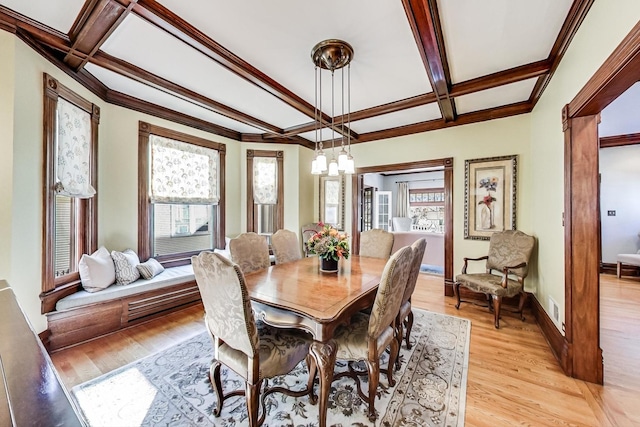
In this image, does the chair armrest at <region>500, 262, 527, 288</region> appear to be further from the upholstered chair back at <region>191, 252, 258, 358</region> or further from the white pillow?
the white pillow

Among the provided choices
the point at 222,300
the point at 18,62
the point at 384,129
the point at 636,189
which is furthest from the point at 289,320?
the point at 636,189

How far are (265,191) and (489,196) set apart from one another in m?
3.59

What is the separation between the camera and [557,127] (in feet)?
7.77

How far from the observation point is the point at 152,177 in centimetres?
356

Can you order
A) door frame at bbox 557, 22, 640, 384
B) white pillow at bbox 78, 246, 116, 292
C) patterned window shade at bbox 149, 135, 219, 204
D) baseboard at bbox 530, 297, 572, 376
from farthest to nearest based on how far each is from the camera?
1. patterned window shade at bbox 149, 135, 219, 204
2. white pillow at bbox 78, 246, 116, 292
3. baseboard at bbox 530, 297, 572, 376
4. door frame at bbox 557, 22, 640, 384

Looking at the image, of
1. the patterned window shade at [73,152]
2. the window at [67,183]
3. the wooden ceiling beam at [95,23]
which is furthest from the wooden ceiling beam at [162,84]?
the patterned window shade at [73,152]

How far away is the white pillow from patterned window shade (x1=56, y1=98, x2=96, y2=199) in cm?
66

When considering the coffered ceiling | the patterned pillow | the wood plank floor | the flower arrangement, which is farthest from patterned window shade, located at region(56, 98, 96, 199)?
the flower arrangement

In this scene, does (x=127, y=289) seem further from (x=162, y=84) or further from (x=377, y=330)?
(x=377, y=330)

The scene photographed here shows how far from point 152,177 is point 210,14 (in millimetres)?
2484

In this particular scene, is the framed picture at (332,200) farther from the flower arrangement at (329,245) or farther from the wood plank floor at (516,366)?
the flower arrangement at (329,245)

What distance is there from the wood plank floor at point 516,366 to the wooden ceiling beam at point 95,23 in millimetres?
2645

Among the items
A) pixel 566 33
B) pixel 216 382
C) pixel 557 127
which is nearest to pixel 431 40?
pixel 566 33

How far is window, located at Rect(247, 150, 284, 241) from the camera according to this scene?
15.5 feet
